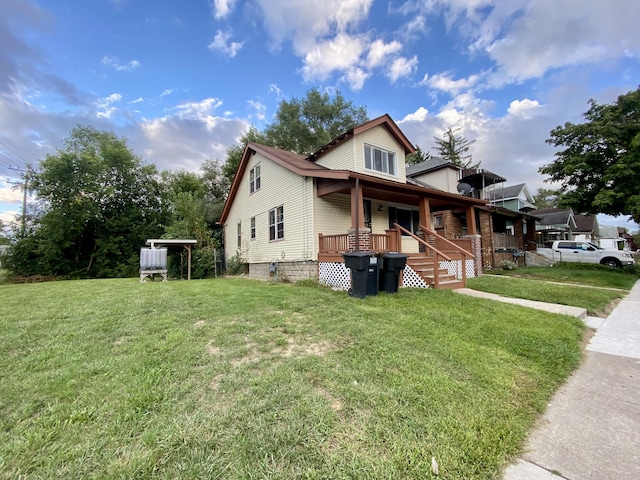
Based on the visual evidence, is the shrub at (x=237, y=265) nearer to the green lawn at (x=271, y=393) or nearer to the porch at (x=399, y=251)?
the porch at (x=399, y=251)

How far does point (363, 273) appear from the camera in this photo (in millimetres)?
6906

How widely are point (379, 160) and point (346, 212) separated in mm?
2816

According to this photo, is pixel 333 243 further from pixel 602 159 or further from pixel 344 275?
pixel 602 159

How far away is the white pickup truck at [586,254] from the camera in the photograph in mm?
17016

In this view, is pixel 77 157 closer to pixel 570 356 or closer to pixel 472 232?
pixel 472 232

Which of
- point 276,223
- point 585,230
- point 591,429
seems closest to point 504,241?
point 276,223

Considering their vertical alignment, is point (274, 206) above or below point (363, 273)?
above

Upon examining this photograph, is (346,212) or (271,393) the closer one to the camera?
(271,393)

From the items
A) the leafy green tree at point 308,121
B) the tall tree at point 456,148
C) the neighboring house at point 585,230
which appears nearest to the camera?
the leafy green tree at point 308,121

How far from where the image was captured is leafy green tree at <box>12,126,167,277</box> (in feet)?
61.6

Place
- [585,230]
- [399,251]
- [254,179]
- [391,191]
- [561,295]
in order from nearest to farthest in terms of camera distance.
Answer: [561,295]
[399,251]
[391,191]
[254,179]
[585,230]

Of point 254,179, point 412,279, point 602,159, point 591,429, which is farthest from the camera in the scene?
point 254,179

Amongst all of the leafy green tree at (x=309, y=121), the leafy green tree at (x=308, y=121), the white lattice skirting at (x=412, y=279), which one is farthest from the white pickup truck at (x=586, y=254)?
the leafy green tree at (x=308, y=121)

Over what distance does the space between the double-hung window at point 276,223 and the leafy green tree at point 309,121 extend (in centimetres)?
1594
